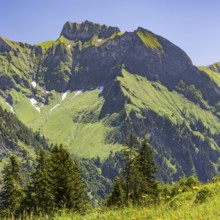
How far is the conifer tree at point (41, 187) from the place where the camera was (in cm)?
4632

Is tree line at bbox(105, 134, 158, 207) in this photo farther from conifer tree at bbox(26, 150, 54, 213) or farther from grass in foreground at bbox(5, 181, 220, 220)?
grass in foreground at bbox(5, 181, 220, 220)

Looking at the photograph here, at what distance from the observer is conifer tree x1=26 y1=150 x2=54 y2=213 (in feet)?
152

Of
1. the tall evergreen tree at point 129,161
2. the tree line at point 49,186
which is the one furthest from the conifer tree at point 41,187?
Answer: the tall evergreen tree at point 129,161

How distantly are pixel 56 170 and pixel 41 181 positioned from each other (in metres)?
6.78

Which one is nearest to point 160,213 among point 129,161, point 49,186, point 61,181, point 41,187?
point 61,181

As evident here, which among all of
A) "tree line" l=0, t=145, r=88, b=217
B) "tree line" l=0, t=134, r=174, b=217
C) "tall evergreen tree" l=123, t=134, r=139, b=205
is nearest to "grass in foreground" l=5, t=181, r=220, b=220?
"tree line" l=0, t=134, r=174, b=217

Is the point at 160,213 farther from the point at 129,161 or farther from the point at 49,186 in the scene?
the point at 49,186

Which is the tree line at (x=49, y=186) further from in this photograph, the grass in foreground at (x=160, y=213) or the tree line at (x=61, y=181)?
the grass in foreground at (x=160, y=213)

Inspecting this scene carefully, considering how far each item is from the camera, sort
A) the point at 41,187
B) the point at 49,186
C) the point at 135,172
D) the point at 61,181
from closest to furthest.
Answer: the point at 61,181, the point at 49,186, the point at 135,172, the point at 41,187

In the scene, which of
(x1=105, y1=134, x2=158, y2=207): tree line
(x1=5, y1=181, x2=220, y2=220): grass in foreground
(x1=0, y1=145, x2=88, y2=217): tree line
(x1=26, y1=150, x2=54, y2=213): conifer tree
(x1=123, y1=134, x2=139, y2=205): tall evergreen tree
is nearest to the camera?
(x1=5, y1=181, x2=220, y2=220): grass in foreground

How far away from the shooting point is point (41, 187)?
50.6m

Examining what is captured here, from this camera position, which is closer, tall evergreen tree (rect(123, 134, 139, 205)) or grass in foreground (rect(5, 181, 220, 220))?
grass in foreground (rect(5, 181, 220, 220))

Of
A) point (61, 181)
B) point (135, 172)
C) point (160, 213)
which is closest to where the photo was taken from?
point (160, 213)

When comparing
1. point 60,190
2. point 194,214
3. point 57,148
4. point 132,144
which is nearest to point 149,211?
point 194,214
